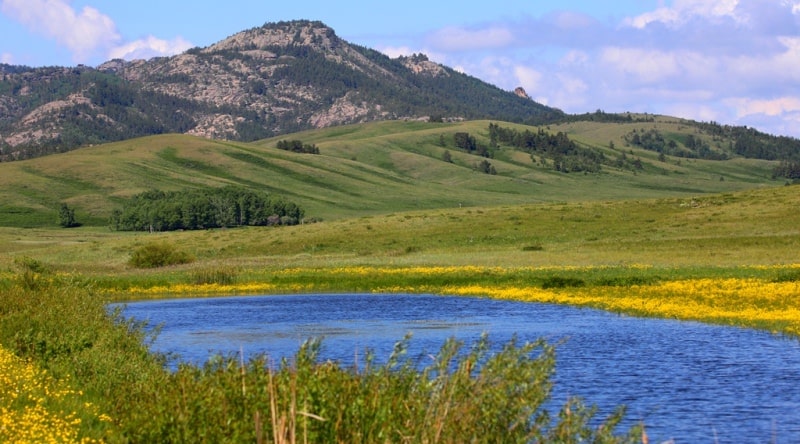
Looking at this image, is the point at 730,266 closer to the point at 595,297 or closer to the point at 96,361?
the point at 595,297

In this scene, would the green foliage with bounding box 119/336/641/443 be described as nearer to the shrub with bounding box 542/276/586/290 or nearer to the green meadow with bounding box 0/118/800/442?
the green meadow with bounding box 0/118/800/442

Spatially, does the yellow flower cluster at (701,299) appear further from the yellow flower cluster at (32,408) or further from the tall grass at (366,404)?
the yellow flower cluster at (32,408)

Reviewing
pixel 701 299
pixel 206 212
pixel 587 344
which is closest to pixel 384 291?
pixel 701 299

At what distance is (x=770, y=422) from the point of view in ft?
74.2

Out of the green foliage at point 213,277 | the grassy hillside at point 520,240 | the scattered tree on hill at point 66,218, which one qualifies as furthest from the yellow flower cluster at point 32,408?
the scattered tree on hill at point 66,218

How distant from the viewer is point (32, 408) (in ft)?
58.4

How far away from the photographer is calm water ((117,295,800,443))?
2359cm

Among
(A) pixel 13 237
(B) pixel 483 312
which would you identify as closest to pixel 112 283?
(B) pixel 483 312

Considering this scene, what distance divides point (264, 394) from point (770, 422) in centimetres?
1314

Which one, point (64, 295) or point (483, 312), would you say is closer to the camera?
point (64, 295)

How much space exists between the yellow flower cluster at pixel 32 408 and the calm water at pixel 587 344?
9.22ft

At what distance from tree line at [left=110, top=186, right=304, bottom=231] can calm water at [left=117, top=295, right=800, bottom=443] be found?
104211mm

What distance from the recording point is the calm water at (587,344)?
23.6m

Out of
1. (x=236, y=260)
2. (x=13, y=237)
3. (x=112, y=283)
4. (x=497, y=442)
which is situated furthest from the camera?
(x=13, y=237)
